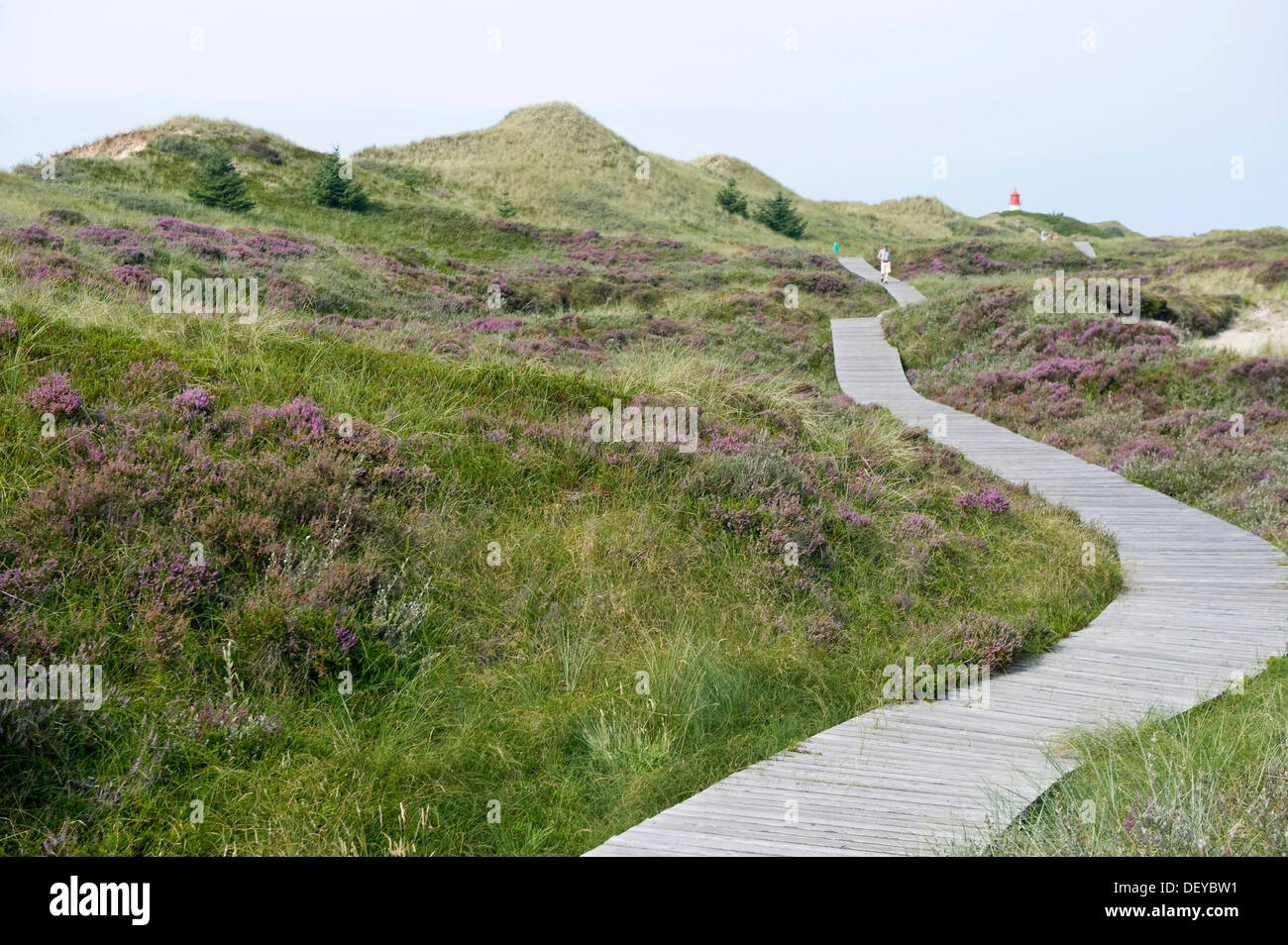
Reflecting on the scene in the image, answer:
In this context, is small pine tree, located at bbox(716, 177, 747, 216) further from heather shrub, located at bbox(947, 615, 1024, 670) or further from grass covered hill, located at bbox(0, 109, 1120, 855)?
heather shrub, located at bbox(947, 615, 1024, 670)

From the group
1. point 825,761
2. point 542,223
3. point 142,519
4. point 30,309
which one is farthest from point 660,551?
point 542,223

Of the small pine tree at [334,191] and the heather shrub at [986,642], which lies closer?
the heather shrub at [986,642]

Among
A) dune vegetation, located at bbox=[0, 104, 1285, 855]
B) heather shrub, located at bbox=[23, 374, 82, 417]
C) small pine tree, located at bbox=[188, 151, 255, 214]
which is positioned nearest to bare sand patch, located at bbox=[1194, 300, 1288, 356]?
dune vegetation, located at bbox=[0, 104, 1285, 855]

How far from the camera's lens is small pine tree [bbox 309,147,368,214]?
38.8 metres

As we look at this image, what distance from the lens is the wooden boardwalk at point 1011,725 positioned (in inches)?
151

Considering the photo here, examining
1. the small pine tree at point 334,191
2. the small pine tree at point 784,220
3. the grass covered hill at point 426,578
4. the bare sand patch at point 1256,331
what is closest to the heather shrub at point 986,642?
the grass covered hill at point 426,578

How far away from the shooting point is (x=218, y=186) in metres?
32.4

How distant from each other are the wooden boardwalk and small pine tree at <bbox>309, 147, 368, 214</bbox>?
1459 inches

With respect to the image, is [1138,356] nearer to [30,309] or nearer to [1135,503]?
[1135,503]

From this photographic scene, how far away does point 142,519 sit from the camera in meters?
5.46

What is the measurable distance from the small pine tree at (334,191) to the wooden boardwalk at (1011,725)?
37059 mm

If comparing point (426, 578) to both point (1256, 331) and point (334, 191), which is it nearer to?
point (1256, 331)

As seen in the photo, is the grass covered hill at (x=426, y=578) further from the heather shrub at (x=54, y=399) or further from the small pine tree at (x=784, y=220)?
the small pine tree at (x=784, y=220)

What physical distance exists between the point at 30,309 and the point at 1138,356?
59.4ft
